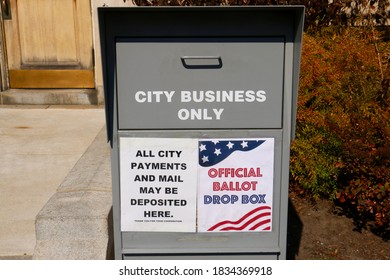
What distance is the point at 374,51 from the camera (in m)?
Answer: 5.13

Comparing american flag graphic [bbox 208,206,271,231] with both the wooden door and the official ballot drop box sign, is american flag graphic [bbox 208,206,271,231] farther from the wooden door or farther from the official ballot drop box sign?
the wooden door

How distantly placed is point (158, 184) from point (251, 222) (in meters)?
0.58

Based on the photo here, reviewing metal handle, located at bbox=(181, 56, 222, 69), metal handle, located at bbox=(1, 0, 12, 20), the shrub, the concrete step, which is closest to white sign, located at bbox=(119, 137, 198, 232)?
metal handle, located at bbox=(181, 56, 222, 69)

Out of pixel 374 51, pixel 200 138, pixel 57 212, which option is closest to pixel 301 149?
pixel 374 51

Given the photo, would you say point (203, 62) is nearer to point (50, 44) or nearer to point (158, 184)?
point (158, 184)

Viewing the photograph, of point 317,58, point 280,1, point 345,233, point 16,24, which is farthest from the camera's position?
point 16,24

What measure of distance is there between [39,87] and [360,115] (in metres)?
5.69

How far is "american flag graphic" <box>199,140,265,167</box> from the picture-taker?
9.41 feet

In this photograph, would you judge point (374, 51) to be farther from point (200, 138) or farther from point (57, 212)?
point (57, 212)

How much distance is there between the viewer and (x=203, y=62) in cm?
275

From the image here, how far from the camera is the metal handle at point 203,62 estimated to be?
2734mm

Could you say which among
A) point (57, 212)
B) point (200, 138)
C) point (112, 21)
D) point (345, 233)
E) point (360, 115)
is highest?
point (112, 21)

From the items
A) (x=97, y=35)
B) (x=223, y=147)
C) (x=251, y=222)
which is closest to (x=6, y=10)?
(x=97, y=35)

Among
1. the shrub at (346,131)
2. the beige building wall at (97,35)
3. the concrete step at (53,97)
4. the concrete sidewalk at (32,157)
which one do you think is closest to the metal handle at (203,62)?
the shrub at (346,131)
